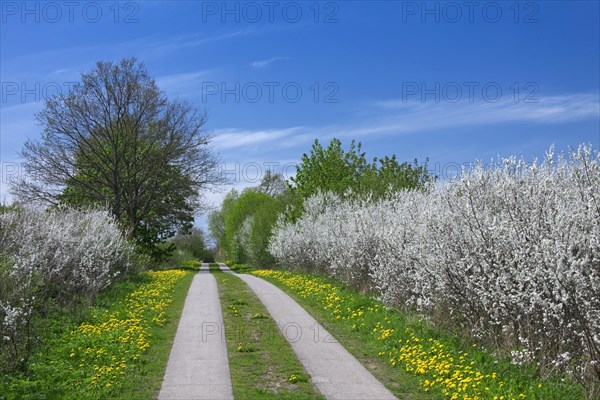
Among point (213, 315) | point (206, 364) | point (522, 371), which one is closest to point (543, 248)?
point (522, 371)

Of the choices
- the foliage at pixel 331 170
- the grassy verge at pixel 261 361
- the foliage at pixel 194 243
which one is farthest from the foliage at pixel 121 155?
the foliage at pixel 194 243

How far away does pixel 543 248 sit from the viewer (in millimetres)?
7930

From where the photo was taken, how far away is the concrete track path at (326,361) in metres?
8.77

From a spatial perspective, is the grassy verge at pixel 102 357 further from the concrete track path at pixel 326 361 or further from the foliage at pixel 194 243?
the foliage at pixel 194 243

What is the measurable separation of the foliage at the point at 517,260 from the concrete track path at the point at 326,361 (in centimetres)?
216

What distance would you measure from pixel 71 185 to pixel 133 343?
32.8 meters

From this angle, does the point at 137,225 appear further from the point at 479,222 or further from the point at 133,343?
the point at 479,222

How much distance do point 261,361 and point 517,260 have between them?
5.10m

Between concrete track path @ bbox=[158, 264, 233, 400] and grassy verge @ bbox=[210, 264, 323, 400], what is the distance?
0.62 feet

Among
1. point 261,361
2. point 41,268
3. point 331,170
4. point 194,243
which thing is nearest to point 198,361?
point 261,361

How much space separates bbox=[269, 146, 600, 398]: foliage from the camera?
25.6ft

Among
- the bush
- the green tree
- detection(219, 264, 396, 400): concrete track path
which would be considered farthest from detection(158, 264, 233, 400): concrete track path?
the green tree

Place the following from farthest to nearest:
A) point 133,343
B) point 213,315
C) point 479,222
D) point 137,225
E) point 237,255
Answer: point 237,255 → point 137,225 → point 213,315 → point 133,343 → point 479,222

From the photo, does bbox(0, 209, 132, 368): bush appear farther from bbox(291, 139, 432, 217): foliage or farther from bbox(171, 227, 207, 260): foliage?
bbox(171, 227, 207, 260): foliage
